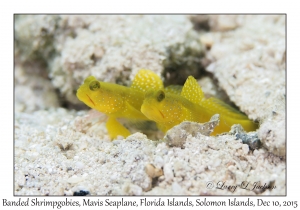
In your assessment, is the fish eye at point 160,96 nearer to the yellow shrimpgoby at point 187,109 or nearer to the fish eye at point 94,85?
the yellow shrimpgoby at point 187,109

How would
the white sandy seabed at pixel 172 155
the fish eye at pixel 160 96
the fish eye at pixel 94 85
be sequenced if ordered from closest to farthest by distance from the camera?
the white sandy seabed at pixel 172 155, the fish eye at pixel 160 96, the fish eye at pixel 94 85

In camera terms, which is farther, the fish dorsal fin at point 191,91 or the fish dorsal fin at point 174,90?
the fish dorsal fin at point 174,90

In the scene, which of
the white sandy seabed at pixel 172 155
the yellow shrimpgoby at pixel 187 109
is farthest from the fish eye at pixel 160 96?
the white sandy seabed at pixel 172 155

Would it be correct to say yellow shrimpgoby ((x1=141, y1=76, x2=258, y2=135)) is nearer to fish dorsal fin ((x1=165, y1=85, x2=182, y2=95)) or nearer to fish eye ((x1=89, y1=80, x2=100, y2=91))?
fish dorsal fin ((x1=165, y1=85, x2=182, y2=95))

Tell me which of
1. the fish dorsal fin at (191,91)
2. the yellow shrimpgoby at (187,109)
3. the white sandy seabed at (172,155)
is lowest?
the white sandy seabed at (172,155)

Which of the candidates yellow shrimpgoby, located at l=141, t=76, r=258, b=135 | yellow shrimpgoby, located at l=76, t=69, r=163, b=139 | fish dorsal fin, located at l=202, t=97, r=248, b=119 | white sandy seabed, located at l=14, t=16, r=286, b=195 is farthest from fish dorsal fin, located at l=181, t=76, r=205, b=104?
white sandy seabed, located at l=14, t=16, r=286, b=195

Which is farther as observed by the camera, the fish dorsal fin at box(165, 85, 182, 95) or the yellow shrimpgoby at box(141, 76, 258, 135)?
the fish dorsal fin at box(165, 85, 182, 95)
